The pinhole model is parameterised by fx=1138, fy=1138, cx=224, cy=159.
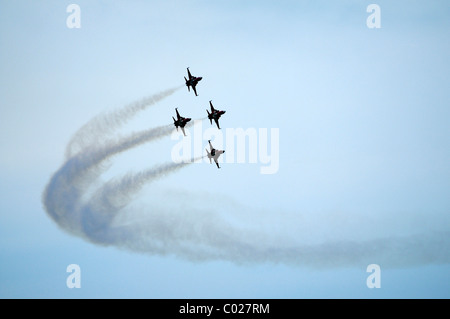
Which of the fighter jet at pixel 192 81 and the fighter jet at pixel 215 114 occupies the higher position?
the fighter jet at pixel 192 81

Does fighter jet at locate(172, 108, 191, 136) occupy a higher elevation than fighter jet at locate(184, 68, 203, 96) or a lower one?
lower

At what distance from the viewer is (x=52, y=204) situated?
6398 inches

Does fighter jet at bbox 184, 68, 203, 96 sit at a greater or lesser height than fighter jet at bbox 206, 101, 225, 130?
greater

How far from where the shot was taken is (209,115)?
161m
